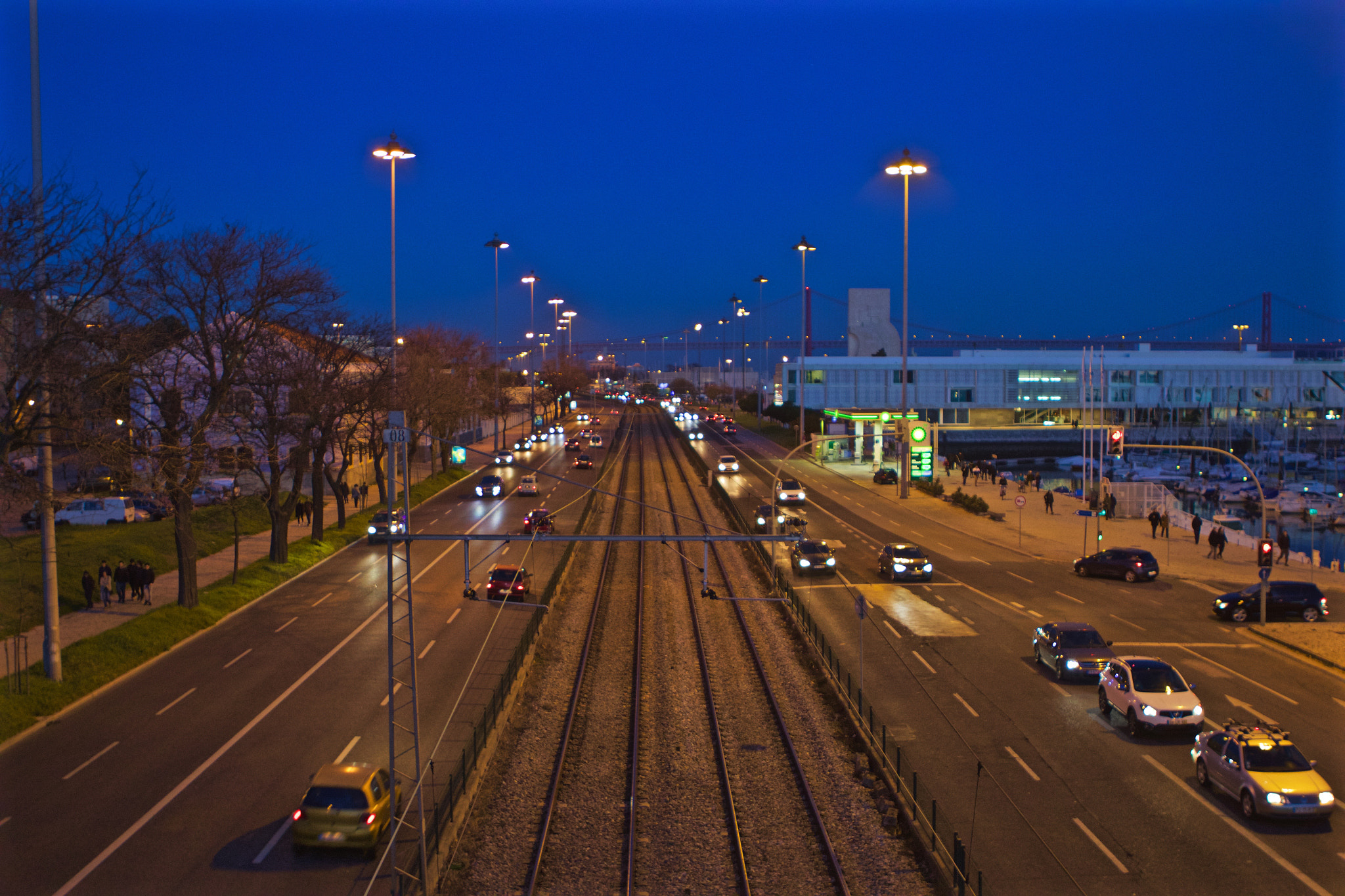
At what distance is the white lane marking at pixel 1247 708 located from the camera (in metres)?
19.2

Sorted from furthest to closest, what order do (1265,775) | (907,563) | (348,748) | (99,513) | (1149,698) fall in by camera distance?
(99,513) < (907,563) < (1149,698) < (348,748) < (1265,775)

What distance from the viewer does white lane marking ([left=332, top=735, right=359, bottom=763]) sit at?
17.5m

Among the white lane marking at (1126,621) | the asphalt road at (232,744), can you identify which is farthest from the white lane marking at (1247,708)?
the asphalt road at (232,744)

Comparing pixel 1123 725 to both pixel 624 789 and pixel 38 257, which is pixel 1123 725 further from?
pixel 38 257

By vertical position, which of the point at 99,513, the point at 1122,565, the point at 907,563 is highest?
the point at 99,513

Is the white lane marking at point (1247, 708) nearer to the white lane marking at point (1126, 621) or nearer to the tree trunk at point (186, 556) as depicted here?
the white lane marking at point (1126, 621)

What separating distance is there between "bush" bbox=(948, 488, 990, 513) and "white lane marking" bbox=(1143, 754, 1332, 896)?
34.9 metres

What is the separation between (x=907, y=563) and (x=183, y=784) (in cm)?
2429

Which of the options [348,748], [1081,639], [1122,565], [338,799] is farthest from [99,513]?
[1122,565]

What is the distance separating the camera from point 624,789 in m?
17.0

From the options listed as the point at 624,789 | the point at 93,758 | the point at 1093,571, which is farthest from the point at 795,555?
the point at 93,758

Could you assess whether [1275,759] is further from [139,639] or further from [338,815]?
[139,639]

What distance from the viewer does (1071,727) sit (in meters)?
19.2

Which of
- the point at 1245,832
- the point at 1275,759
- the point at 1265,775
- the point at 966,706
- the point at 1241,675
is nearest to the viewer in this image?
the point at 1245,832
